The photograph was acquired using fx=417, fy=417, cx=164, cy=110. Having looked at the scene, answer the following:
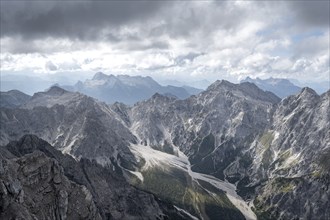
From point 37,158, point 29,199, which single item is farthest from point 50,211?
point 37,158

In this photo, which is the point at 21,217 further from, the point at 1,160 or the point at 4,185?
the point at 1,160

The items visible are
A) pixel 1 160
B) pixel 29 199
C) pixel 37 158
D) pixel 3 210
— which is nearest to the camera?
pixel 3 210

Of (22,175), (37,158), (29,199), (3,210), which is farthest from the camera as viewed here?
(37,158)

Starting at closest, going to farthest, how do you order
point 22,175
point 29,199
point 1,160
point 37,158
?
point 1,160 < point 29,199 < point 22,175 < point 37,158

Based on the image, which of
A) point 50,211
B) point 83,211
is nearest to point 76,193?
point 83,211

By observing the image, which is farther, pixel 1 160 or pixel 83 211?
pixel 83 211

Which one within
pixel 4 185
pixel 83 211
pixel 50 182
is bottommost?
pixel 83 211

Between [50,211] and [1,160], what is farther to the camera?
[50,211]

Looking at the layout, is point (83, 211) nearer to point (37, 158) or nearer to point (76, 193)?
point (76, 193)

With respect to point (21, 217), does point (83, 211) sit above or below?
below
